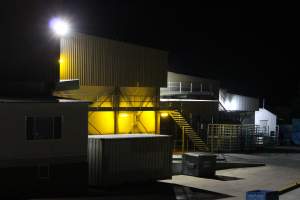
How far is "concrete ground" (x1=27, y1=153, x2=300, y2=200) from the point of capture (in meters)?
24.4

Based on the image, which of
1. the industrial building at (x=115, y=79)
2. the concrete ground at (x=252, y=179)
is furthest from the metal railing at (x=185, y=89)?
the concrete ground at (x=252, y=179)

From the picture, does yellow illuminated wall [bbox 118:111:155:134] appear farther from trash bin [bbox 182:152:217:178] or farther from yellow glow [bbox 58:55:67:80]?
trash bin [bbox 182:152:217:178]

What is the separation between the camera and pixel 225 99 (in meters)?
50.7

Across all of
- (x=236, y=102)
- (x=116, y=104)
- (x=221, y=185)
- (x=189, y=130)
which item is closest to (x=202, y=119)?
(x=189, y=130)

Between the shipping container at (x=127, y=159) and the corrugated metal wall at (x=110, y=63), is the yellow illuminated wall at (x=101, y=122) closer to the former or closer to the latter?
the corrugated metal wall at (x=110, y=63)

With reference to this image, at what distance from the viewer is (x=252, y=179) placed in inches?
1212

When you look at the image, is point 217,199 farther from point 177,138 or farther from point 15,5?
point 177,138

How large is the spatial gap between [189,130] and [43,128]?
21645mm

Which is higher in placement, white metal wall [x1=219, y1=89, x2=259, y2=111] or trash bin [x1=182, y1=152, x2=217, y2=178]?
white metal wall [x1=219, y1=89, x2=259, y2=111]

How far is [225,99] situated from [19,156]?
31.7m

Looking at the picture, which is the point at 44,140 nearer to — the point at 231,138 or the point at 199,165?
the point at 199,165

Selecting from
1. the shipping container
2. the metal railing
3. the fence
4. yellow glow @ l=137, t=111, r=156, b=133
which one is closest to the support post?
yellow glow @ l=137, t=111, r=156, b=133

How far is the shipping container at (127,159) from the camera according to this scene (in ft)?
84.9

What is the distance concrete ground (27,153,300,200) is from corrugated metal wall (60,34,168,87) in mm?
9125
